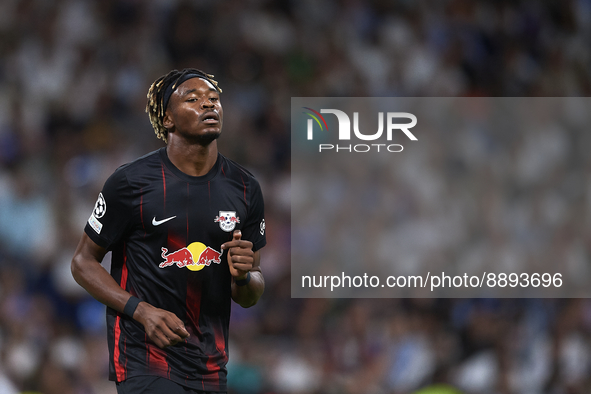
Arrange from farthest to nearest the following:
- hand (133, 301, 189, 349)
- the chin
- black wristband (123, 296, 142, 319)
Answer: the chin, black wristband (123, 296, 142, 319), hand (133, 301, 189, 349)

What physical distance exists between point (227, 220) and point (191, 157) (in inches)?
14.2

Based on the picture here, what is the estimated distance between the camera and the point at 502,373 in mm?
6980

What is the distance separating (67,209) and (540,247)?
515 cm

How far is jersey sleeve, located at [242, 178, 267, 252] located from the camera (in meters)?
3.75

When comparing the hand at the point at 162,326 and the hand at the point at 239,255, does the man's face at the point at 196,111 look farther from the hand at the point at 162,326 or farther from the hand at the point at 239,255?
the hand at the point at 162,326

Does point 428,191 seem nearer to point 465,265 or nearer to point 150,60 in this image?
point 465,265

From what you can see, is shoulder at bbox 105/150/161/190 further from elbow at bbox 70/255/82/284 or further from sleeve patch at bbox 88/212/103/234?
elbow at bbox 70/255/82/284

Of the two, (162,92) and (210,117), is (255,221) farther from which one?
(162,92)

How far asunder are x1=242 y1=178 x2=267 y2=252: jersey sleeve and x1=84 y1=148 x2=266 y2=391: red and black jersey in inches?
6.2

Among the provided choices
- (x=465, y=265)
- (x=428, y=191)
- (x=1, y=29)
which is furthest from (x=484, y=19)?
(x=1, y=29)

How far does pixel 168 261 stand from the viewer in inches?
136

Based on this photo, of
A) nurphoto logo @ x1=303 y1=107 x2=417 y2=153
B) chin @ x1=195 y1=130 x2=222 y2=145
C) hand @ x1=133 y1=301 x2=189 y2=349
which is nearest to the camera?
hand @ x1=133 y1=301 x2=189 y2=349

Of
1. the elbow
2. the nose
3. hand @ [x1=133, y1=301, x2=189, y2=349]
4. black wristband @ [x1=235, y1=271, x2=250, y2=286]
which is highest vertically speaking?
the nose

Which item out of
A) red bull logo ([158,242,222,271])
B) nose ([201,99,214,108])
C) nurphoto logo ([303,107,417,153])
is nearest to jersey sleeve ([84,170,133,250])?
red bull logo ([158,242,222,271])
